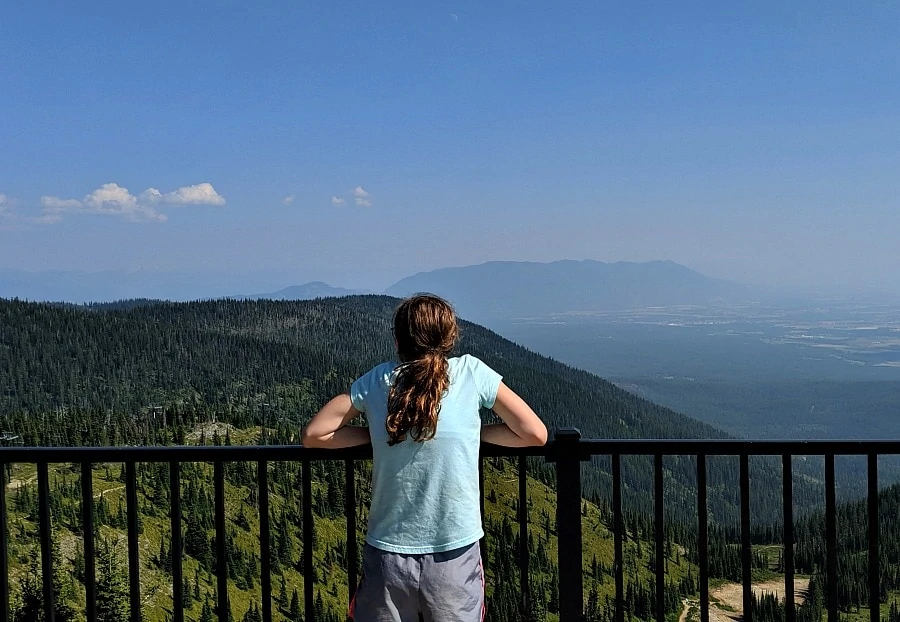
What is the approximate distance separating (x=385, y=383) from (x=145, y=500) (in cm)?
7689

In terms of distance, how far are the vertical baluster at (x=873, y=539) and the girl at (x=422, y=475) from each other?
2040mm

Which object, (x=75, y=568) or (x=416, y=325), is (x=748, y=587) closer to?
(x=416, y=325)

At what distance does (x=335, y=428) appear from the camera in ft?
9.93

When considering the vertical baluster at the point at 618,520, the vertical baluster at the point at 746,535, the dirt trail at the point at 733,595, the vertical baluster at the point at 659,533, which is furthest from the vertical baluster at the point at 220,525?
the dirt trail at the point at 733,595

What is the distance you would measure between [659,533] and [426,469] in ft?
4.63

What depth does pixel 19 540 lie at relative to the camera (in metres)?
51.6

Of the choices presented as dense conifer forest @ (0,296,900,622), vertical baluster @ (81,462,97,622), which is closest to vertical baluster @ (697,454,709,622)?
vertical baluster @ (81,462,97,622)

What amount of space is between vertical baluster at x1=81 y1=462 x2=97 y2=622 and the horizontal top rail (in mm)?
99

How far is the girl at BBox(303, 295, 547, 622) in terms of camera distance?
289 centimetres

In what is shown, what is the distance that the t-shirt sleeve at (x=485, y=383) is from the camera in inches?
117

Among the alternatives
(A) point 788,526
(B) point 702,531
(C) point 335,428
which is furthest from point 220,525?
(A) point 788,526

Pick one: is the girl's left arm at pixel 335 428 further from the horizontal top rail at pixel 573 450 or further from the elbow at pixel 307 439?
the horizontal top rail at pixel 573 450

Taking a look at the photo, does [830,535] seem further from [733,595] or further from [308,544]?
[733,595]

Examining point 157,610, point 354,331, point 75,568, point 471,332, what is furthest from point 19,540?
point 471,332
